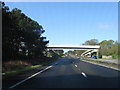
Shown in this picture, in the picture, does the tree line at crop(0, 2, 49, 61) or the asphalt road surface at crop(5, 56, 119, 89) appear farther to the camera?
the tree line at crop(0, 2, 49, 61)

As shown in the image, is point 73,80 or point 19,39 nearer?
point 73,80

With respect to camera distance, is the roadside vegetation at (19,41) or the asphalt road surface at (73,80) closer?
the asphalt road surface at (73,80)

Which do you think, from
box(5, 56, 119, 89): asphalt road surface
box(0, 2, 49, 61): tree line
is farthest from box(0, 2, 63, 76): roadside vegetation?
box(5, 56, 119, 89): asphalt road surface

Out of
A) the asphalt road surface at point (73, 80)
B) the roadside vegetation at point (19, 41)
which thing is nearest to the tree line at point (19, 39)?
the roadside vegetation at point (19, 41)

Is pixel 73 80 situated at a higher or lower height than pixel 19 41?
lower

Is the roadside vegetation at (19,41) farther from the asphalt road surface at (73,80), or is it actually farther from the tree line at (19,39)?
the asphalt road surface at (73,80)

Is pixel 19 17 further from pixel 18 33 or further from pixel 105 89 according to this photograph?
pixel 105 89

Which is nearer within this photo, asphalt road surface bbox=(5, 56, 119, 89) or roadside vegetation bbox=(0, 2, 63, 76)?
asphalt road surface bbox=(5, 56, 119, 89)

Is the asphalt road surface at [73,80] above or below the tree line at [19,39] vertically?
below

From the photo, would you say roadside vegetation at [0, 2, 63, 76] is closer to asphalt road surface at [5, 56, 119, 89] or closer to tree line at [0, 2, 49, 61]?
tree line at [0, 2, 49, 61]

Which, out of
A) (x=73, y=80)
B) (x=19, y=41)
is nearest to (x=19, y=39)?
(x=19, y=41)

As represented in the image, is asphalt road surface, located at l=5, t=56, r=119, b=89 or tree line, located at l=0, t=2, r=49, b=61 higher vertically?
tree line, located at l=0, t=2, r=49, b=61

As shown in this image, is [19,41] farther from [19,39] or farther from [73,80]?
[73,80]

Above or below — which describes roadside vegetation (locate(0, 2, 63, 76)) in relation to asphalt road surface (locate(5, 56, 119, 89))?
above
